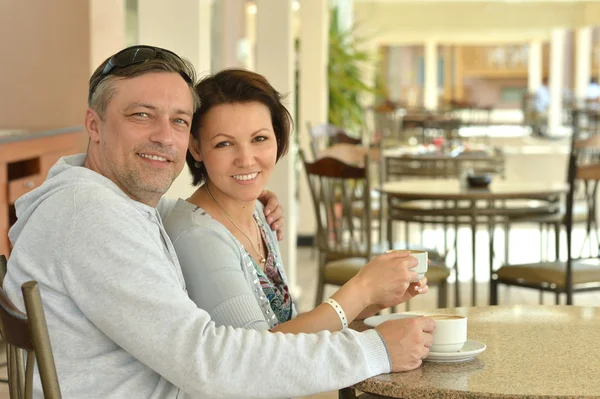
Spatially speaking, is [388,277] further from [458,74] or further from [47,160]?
[458,74]

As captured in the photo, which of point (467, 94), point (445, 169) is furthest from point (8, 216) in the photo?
point (467, 94)

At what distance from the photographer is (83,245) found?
155cm

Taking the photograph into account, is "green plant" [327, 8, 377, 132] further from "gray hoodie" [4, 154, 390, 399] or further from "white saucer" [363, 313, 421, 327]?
"gray hoodie" [4, 154, 390, 399]

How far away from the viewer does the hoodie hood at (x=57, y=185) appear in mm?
1639

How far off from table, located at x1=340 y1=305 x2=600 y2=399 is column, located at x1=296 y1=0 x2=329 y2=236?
247 inches

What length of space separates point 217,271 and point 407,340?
0.41 metres

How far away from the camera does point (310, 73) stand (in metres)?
8.44

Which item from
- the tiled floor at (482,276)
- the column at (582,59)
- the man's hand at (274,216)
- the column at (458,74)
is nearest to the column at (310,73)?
the tiled floor at (482,276)

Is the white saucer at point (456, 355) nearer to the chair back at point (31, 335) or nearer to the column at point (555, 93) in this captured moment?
the chair back at point (31, 335)

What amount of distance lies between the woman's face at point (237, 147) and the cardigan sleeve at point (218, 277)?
0.51 ft

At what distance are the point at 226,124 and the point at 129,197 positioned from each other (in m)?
0.38

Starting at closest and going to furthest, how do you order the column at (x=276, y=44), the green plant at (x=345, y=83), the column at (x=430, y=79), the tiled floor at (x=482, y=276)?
the column at (x=276, y=44) → the tiled floor at (x=482, y=276) → the green plant at (x=345, y=83) → the column at (x=430, y=79)

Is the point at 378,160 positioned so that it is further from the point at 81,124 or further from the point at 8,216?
the point at 8,216

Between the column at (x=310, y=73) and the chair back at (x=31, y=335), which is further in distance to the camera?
Answer: the column at (x=310, y=73)
